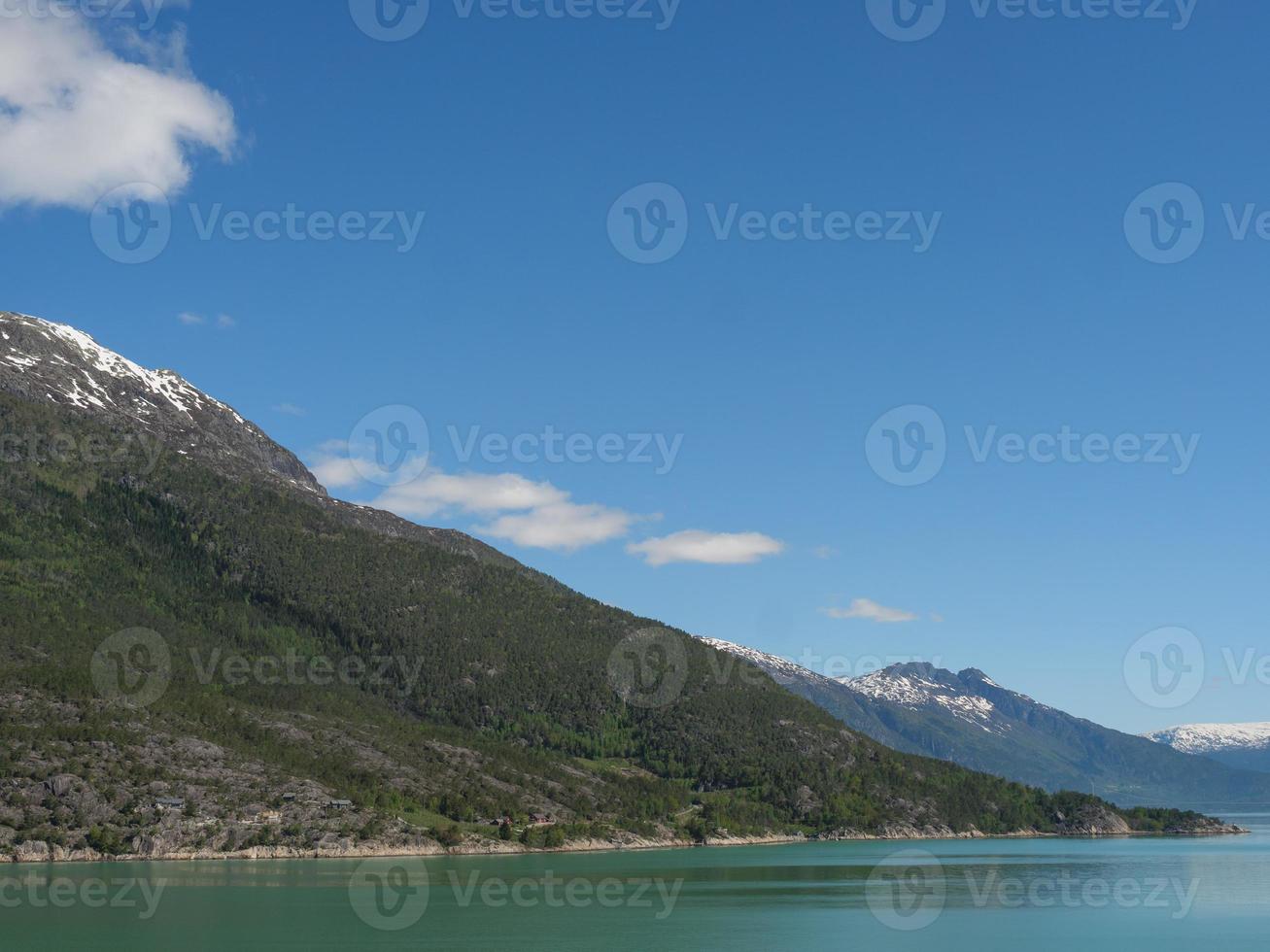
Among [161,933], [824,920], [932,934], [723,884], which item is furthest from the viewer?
[723,884]

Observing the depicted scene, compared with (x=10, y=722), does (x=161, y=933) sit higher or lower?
lower

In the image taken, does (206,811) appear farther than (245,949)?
Yes

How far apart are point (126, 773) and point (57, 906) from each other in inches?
2715

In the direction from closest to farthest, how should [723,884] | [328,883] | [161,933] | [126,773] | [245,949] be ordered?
1. [245,949]
2. [161,933]
3. [328,883]
4. [723,884]
5. [126,773]

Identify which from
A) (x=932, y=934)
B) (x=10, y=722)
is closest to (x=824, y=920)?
(x=932, y=934)

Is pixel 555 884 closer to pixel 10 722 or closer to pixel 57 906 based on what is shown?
pixel 57 906

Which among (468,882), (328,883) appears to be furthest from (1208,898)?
(328,883)

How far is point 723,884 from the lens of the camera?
6713 inches

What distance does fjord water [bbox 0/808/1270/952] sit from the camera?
112312 mm

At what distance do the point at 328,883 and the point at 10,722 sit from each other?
72.5 m

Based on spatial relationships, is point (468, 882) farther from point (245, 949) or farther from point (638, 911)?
point (245, 949)

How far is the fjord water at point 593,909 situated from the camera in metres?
112

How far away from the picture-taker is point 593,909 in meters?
136

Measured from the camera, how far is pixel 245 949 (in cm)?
10162
